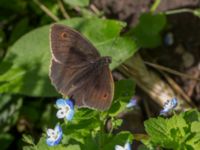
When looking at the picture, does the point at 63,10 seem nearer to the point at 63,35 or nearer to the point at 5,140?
the point at 5,140

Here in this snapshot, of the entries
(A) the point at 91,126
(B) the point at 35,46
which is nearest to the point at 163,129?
(A) the point at 91,126

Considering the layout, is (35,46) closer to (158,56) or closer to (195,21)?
(158,56)

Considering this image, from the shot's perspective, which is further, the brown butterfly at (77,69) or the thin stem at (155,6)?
the thin stem at (155,6)

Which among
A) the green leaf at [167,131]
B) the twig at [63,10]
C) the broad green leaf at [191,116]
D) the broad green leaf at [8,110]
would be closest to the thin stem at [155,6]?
the twig at [63,10]

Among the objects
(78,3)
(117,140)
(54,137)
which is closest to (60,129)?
(54,137)

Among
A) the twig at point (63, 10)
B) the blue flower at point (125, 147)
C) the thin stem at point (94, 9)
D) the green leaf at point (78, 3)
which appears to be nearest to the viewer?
the blue flower at point (125, 147)

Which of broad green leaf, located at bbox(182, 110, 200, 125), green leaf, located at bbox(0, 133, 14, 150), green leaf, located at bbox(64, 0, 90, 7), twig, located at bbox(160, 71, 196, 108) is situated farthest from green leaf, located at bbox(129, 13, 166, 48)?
broad green leaf, located at bbox(182, 110, 200, 125)

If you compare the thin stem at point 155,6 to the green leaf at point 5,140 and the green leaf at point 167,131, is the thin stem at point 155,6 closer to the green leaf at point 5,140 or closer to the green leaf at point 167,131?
the green leaf at point 5,140
